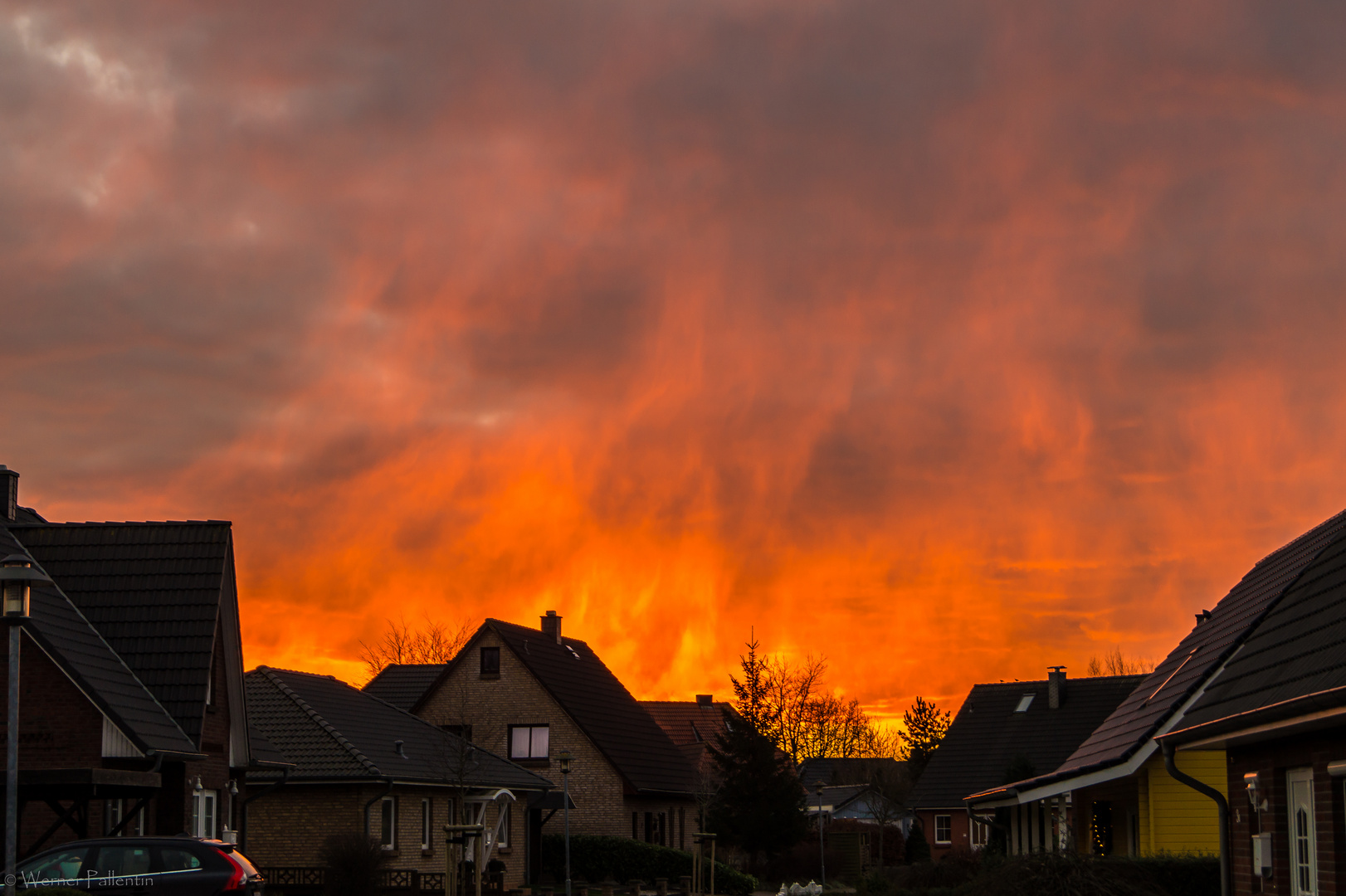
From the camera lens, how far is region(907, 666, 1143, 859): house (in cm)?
5169

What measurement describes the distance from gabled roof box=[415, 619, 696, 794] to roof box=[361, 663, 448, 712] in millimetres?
1763

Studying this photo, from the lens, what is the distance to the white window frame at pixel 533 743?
49.2m

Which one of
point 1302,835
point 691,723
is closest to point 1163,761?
point 1302,835

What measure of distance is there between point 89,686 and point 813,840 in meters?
47.0

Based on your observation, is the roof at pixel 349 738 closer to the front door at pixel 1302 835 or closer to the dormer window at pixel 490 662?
the dormer window at pixel 490 662

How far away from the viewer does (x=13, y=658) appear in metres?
13.8

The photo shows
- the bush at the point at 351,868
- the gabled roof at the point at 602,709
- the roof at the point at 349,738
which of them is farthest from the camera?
the gabled roof at the point at 602,709

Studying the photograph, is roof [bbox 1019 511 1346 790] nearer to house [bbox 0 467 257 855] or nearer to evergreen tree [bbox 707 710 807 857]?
house [bbox 0 467 257 855]

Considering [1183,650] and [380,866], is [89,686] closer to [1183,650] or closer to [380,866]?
[380,866]

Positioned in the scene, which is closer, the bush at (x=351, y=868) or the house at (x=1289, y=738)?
the house at (x=1289, y=738)

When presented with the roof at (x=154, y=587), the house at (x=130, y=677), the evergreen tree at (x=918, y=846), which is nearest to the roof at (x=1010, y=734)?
the evergreen tree at (x=918, y=846)

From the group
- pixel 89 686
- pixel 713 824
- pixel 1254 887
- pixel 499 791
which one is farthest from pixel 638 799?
pixel 1254 887

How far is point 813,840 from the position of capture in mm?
63594

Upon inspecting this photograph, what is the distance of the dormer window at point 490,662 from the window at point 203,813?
2396 cm
